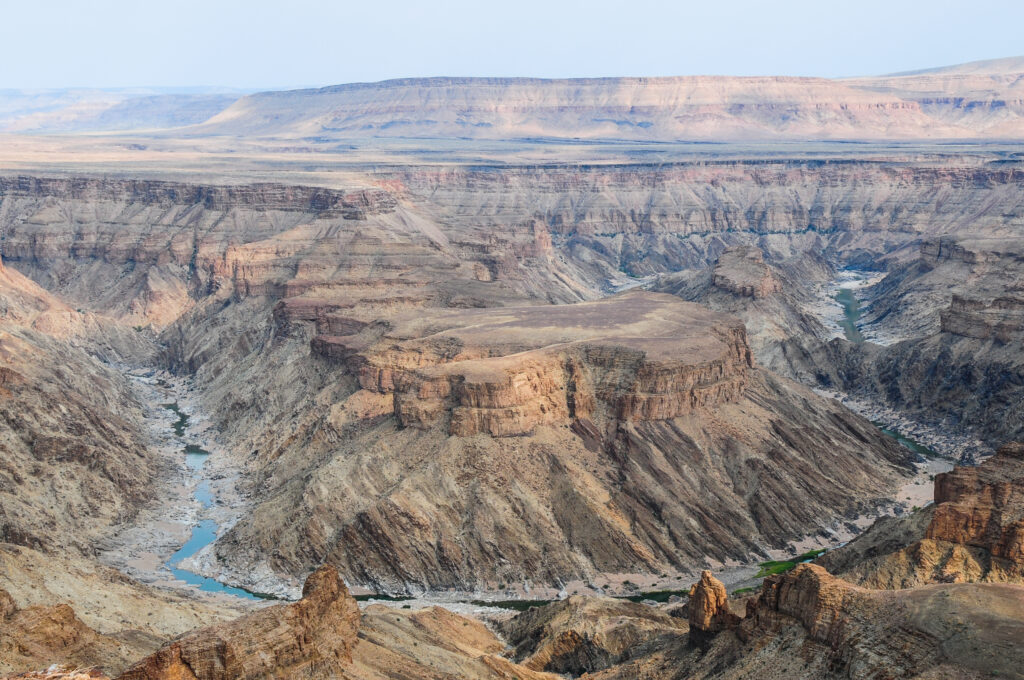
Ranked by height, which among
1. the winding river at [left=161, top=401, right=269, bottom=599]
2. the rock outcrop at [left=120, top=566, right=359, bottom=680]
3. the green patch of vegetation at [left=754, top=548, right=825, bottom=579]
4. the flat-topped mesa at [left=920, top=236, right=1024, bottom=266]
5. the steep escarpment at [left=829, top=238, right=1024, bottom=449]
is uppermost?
the rock outcrop at [left=120, top=566, right=359, bottom=680]

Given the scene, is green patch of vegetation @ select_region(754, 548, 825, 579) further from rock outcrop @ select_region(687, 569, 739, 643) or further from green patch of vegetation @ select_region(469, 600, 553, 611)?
rock outcrop @ select_region(687, 569, 739, 643)

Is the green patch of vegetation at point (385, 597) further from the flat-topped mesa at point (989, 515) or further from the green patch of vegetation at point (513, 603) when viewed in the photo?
the flat-topped mesa at point (989, 515)

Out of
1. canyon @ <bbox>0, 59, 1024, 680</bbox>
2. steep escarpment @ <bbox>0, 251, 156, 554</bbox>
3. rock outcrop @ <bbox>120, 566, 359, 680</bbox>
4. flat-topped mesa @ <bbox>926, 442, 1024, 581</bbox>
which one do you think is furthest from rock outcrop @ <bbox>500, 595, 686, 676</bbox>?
steep escarpment @ <bbox>0, 251, 156, 554</bbox>

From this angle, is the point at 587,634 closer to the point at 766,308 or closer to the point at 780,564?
the point at 780,564

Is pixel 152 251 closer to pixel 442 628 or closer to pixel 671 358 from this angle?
pixel 671 358

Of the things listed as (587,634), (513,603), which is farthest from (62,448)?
(587,634)

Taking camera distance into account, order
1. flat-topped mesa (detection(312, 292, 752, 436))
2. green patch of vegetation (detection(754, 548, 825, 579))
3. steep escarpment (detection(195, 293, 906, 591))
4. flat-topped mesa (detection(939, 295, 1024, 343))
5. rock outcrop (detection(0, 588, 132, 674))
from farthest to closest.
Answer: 1. flat-topped mesa (detection(939, 295, 1024, 343))
2. flat-topped mesa (detection(312, 292, 752, 436))
3. steep escarpment (detection(195, 293, 906, 591))
4. green patch of vegetation (detection(754, 548, 825, 579))
5. rock outcrop (detection(0, 588, 132, 674))
